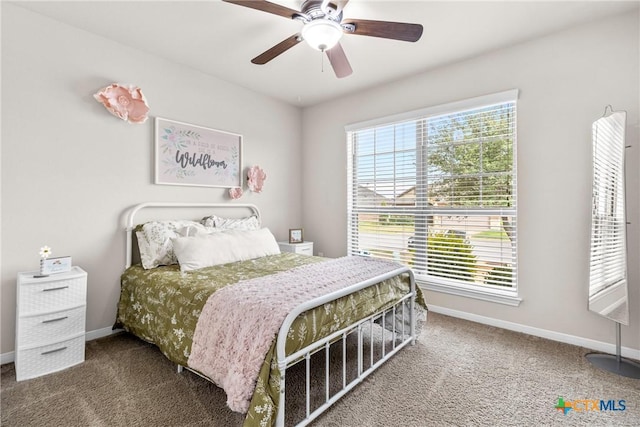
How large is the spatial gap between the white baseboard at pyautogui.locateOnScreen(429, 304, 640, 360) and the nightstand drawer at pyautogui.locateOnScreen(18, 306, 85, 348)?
314 centimetres

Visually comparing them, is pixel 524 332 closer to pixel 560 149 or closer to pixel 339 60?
pixel 560 149

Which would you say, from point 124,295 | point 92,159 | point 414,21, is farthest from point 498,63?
point 124,295

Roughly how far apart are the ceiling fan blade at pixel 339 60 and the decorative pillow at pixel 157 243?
1869mm

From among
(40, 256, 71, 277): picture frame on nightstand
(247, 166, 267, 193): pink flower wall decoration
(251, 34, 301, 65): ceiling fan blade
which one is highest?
(251, 34, 301, 65): ceiling fan blade

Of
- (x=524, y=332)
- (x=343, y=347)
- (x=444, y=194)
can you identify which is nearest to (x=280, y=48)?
(x=343, y=347)

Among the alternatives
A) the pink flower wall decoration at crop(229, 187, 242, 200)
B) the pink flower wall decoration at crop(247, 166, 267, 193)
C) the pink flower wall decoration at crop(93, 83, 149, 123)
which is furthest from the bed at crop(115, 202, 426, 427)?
the pink flower wall decoration at crop(93, 83, 149, 123)

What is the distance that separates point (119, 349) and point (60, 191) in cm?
133

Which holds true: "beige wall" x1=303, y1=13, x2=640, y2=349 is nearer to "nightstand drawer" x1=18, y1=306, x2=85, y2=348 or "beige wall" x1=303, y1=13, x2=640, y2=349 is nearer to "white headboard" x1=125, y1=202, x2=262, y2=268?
"white headboard" x1=125, y1=202, x2=262, y2=268

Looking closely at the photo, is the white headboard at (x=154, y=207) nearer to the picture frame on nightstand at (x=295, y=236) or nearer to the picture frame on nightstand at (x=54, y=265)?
the picture frame on nightstand at (x=54, y=265)

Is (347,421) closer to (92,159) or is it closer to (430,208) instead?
(430,208)

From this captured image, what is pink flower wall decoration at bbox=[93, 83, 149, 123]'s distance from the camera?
2621 mm

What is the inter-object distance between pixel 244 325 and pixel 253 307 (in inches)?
3.8

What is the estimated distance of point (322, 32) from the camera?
195 cm

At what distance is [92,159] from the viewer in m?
2.63
